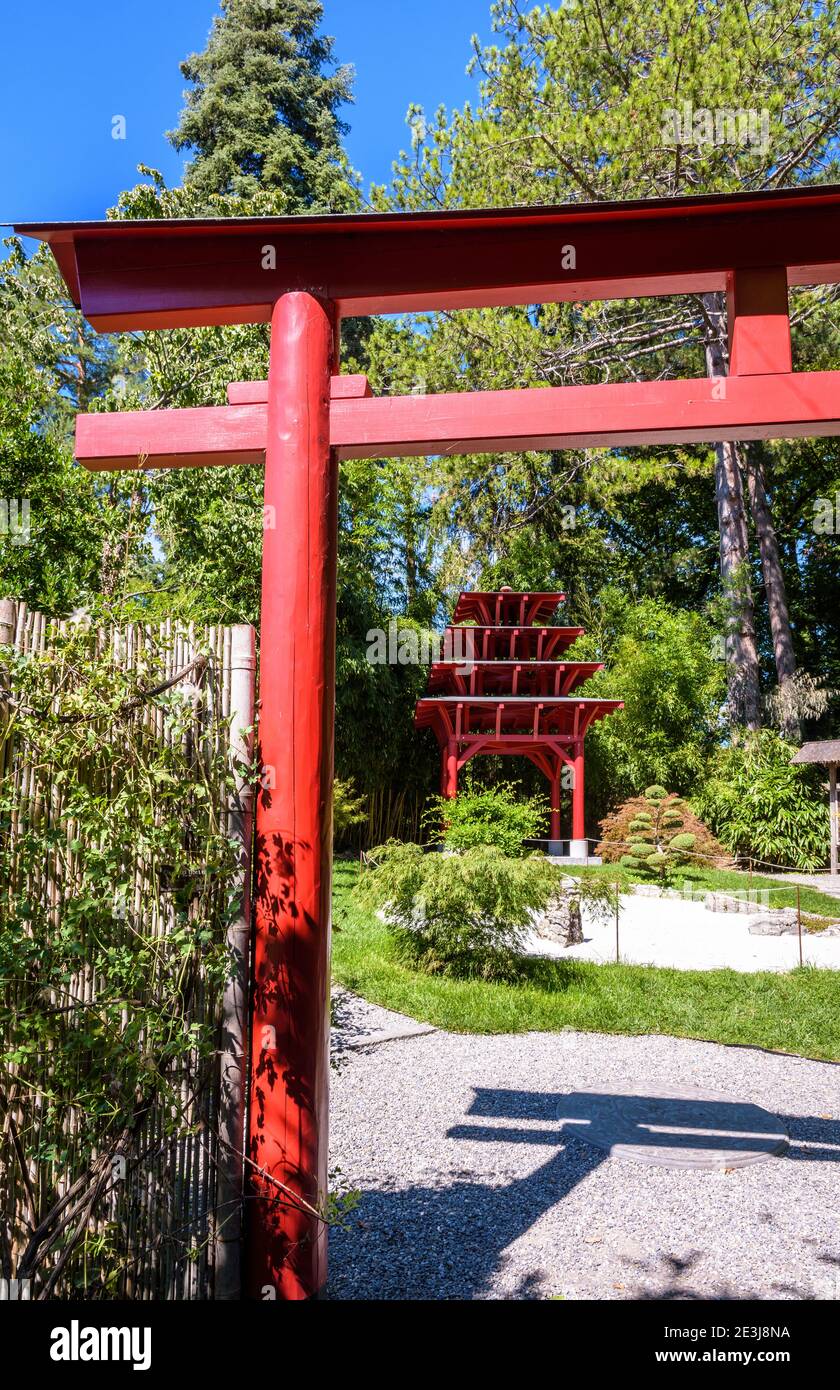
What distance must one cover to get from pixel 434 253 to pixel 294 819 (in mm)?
1738

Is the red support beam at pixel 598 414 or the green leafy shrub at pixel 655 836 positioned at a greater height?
the red support beam at pixel 598 414

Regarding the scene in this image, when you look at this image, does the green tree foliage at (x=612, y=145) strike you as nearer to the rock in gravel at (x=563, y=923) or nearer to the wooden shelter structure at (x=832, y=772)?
the wooden shelter structure at (x=832, y=772)

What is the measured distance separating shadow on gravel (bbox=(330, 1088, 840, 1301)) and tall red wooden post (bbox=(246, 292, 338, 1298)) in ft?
2.13

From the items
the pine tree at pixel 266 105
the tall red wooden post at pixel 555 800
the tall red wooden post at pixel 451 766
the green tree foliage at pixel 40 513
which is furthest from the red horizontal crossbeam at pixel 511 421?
the pine tree at pixel 266 105

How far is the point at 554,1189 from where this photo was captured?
3562 millimetres

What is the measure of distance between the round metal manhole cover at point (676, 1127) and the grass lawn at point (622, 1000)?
1.36 meters

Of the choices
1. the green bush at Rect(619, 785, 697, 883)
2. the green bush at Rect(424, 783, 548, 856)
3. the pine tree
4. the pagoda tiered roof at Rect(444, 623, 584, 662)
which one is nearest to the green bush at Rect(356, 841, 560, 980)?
the green bush at Rect(424, 783, 548, 856)

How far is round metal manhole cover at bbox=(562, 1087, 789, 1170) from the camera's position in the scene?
3.90 metres

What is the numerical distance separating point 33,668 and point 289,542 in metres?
0.76

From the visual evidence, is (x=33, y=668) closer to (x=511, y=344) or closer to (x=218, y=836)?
(x=218, y=836)

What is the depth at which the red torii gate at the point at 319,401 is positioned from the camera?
7.72ft

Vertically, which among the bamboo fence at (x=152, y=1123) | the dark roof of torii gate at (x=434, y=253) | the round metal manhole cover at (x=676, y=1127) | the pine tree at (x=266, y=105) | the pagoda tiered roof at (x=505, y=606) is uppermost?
the pine tree at (x=266, y=105)

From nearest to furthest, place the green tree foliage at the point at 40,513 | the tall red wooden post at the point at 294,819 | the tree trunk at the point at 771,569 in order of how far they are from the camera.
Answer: the tall red wooden post at the point at 294,819, the green tree foliage at the point at 40,513, the tree trunk at the point at 771,569

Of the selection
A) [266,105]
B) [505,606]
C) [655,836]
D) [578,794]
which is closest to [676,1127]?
[655,836]
